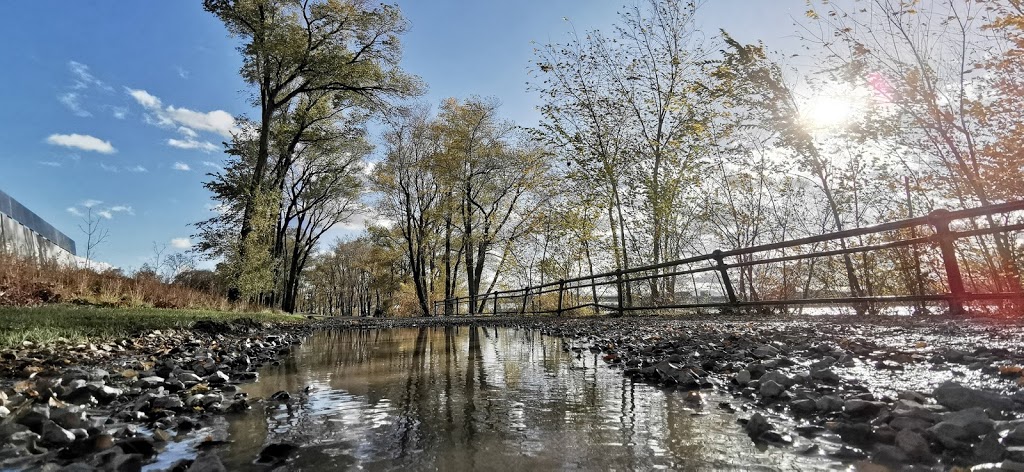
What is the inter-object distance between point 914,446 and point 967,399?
582 mm

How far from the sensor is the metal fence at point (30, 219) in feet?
50.2

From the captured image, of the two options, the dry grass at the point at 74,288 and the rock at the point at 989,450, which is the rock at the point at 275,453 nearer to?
the rock at the point at 989,450

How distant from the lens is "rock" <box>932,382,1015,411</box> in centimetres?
Result: 176

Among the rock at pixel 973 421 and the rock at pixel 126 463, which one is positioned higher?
the rock at pixel 973 421

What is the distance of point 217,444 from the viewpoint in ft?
6.21

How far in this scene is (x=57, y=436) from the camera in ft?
6.12

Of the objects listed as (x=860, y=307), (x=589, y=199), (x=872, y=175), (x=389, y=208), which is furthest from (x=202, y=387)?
(x=389, y=208)

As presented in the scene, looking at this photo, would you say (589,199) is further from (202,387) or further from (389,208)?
(389,208)

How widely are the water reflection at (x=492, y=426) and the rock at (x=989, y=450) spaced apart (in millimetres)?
431

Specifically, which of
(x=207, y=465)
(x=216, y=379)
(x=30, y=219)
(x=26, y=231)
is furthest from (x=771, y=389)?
(x=30, y=219)

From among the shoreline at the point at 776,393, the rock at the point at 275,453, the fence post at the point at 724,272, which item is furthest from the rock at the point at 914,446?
the fence post at the point at 724,272

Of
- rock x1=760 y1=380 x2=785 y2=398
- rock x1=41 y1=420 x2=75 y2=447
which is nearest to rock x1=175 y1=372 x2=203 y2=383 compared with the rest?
rock x1=41 y1=420 x2=75 y2=447

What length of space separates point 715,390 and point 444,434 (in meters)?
1.65

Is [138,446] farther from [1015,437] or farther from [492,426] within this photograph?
[1015,437]
